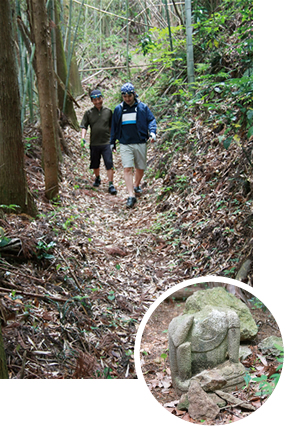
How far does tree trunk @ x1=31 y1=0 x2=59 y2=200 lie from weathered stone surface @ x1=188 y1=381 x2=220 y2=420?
2605 millimetres

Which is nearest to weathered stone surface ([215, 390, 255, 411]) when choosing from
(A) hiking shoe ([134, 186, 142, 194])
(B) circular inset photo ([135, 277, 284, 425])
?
(B) circular inset photo ([135, 277, 284, 425])

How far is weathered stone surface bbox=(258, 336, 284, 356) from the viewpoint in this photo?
1390mm

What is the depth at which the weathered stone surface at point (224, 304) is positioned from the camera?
1387mm

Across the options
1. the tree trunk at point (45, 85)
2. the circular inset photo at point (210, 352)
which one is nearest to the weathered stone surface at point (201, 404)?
the circular inset photo at point (210, 352)

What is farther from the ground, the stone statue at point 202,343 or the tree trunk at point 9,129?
the tree trunk at point 9,129

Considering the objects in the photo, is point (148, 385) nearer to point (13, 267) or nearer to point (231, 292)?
point (231, 292)

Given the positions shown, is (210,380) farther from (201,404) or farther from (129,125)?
(129,125)

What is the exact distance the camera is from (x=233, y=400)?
131cm

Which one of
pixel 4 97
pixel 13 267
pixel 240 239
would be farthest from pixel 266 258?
pixel 4 97

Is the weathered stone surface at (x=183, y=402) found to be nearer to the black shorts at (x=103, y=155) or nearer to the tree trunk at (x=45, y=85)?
the tree trunk at (x=45, y=85)

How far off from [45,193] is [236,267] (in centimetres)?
211

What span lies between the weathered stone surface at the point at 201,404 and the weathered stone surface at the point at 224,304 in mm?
254

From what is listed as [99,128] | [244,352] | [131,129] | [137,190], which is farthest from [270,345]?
[99,128]

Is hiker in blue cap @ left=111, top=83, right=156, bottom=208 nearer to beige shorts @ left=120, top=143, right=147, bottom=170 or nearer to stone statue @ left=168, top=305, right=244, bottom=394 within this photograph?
beige shorts @ left=120, top=143, right=147, bottom=170
